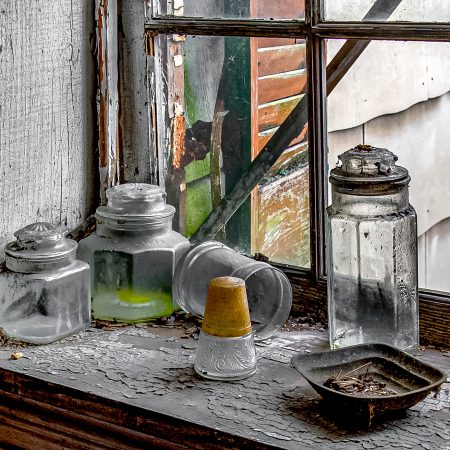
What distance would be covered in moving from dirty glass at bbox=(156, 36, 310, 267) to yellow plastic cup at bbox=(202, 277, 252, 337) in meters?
0.25

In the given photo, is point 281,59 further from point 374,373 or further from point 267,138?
point 374,373

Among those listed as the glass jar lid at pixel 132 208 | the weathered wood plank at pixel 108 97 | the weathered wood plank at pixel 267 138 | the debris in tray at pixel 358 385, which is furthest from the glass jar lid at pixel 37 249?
the debris in tray at pixel 358 385

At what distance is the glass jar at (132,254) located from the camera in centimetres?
147

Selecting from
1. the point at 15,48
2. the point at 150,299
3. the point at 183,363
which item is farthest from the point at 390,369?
the point at 15,48

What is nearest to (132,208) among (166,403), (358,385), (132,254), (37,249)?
(132,254)

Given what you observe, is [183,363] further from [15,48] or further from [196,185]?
[15,48]

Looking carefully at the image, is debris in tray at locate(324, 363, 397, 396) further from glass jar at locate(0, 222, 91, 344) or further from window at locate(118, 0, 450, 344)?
glass jar at locate(0, 222, 91, 344)

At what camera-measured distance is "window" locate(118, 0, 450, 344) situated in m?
1.33

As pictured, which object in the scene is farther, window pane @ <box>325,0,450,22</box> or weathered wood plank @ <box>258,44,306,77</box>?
weathered wood plank @ <box>258,44,306,77</box>

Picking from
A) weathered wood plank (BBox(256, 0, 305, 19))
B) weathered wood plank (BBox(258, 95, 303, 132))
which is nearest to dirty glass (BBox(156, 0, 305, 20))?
weathered wood plank (BBox(256, 0, 305, 19))

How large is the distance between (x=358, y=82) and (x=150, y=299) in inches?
19.3

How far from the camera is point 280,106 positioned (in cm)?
145

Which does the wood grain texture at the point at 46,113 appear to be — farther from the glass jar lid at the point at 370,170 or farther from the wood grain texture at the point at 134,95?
the glass jar lid at the point at 370,170

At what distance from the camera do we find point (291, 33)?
4.53ft
